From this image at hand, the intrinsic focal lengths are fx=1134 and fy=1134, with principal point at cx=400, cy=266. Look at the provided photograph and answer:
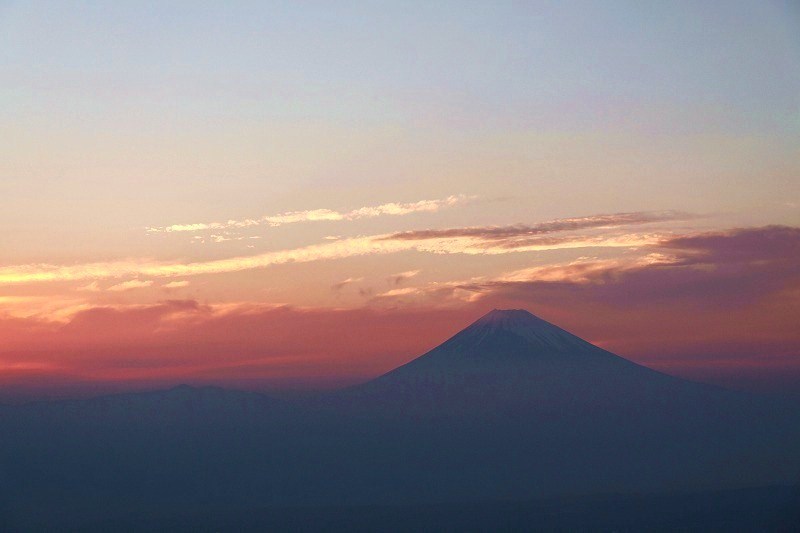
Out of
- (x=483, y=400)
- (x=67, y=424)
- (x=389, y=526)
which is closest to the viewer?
(x=389, y=526)

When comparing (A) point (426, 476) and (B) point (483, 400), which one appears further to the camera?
(B) point (483, 400)

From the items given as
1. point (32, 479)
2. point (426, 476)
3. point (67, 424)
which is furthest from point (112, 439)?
point (426, 476)

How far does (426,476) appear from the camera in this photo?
89.1 m

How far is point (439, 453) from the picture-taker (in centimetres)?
9481

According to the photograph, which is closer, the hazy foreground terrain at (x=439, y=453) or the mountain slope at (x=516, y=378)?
the hazy foreground terrain at (x=439, y=453)

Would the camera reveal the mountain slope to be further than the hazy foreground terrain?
Yes

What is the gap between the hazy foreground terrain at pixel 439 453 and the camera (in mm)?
77375

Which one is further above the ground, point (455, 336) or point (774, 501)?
point (455, 336)

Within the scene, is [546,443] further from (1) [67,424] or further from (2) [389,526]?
(1) [67,424]

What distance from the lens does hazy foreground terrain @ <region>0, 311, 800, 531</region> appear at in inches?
3046

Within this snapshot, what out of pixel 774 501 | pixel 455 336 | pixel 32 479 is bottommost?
pixel 774 501

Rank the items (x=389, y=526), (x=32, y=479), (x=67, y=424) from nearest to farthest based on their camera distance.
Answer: (x=389, y=526) < (x=32, y=479) < (x=67, y=424)

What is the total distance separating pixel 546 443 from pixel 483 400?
7.58 meters

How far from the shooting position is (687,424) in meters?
102
